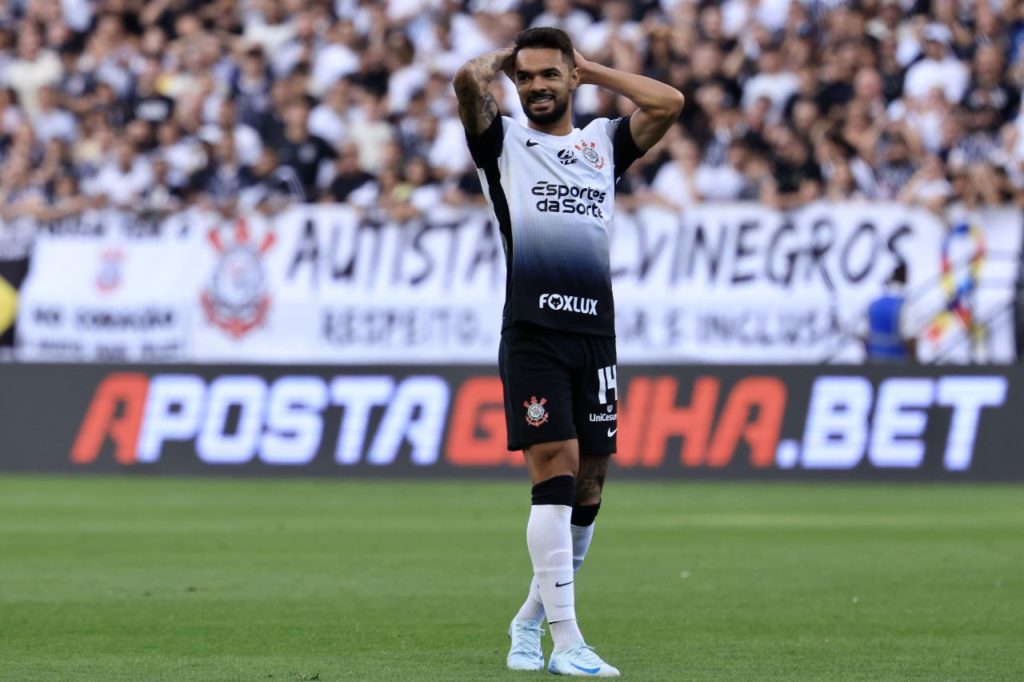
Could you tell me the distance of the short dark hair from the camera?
7.36m

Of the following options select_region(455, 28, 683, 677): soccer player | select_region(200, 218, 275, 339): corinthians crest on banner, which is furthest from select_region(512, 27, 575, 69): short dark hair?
select_region(200, 218, 275, 339): corinthians crest on banner

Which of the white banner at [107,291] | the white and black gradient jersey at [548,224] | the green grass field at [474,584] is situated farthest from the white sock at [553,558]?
the white banner at [107,291]

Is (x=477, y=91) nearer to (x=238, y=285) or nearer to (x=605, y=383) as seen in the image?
(x=605, y=383)

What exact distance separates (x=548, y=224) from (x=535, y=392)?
669 mm

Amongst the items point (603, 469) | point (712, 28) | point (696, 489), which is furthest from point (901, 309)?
point (603, 469)

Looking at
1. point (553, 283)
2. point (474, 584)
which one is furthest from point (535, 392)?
point (474, 584)

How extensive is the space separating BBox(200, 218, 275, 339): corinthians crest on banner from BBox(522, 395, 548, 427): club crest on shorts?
1383 centimetres

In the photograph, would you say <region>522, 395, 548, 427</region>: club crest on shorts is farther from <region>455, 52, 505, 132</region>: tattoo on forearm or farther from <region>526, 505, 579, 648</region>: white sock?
<region>455, 52, 505, 132</region>: tattoo on forearm

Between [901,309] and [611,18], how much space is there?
548 cm

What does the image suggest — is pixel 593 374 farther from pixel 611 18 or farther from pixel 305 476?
pixel 611 18

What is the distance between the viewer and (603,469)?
780cm

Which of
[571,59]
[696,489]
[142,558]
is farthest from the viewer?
[696,489]

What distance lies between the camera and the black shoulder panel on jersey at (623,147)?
785cm

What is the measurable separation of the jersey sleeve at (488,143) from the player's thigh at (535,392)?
682 millimetres
